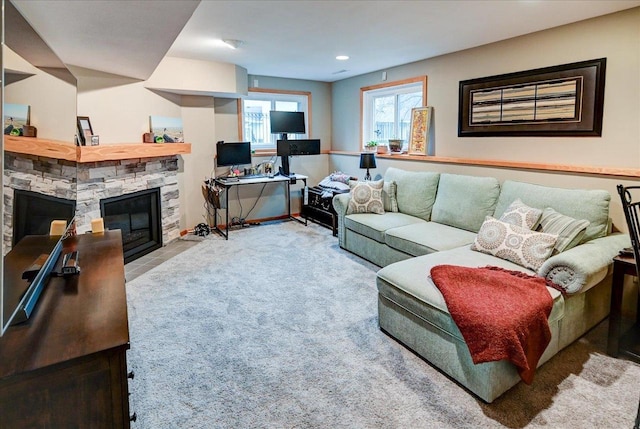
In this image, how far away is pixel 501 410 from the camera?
6.29 feet

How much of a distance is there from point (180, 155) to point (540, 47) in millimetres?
4250

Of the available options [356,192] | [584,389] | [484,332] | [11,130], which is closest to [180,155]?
[356,192]

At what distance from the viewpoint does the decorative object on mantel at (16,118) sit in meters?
1.11

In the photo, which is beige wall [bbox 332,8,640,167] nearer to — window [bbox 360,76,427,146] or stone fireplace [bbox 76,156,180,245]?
window [bbox 360,76,427,146]

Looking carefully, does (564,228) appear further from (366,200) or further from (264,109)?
(264,109)

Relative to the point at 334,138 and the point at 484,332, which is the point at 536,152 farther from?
the point at 334,138

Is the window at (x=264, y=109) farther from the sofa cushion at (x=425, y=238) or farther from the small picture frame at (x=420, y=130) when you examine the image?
the sofa cushion at (x=425, y=238)

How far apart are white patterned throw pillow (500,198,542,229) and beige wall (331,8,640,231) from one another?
2.07 feet

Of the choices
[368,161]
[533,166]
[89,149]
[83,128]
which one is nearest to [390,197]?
[368,161]

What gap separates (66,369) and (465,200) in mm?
3512

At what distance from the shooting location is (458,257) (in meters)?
2.85

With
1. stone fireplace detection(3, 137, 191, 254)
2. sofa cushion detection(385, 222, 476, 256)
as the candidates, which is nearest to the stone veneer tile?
stone fireplace detection(3, 137, 191, 254)

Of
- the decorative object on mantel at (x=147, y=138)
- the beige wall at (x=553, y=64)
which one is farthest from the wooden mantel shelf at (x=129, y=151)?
the beige wall at (x=553, y=64)

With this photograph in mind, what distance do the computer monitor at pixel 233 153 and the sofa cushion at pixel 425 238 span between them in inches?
105
